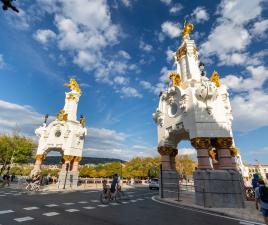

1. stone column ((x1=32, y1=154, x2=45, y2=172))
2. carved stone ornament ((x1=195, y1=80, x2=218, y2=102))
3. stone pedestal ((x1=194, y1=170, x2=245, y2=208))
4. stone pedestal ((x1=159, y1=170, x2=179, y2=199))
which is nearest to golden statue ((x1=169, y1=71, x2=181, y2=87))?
carved stone ornament ((x1=195, y1=80, x2=218, y2=102))

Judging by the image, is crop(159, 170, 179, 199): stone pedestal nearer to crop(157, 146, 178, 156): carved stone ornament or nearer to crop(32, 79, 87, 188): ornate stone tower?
crop(157, 146, 178, 156): carved stone ornament

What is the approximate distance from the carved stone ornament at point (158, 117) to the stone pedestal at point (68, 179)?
1596 centimetres

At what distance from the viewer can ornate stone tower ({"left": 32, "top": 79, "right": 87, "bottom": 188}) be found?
28.2 meters

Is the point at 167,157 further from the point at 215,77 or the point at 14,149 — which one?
the point at 14,149

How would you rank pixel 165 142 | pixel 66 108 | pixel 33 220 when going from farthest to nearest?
pixel 66 108 → pixel 165 142 → pixel 33 220

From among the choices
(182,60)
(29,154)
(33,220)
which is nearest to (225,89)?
(182,60)

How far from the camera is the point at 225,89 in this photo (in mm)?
17188

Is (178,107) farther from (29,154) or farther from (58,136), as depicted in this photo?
(29,154)

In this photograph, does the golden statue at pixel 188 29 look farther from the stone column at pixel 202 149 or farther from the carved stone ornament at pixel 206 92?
the stone column at pixel 202 149

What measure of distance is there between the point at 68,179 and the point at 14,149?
747 inches

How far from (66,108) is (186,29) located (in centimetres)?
2101

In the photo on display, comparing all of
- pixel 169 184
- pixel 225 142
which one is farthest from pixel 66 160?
pixel 225 142

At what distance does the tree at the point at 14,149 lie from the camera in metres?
39.1

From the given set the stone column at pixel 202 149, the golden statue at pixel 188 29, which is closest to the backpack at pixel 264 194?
the stone column at pixel 202 149
